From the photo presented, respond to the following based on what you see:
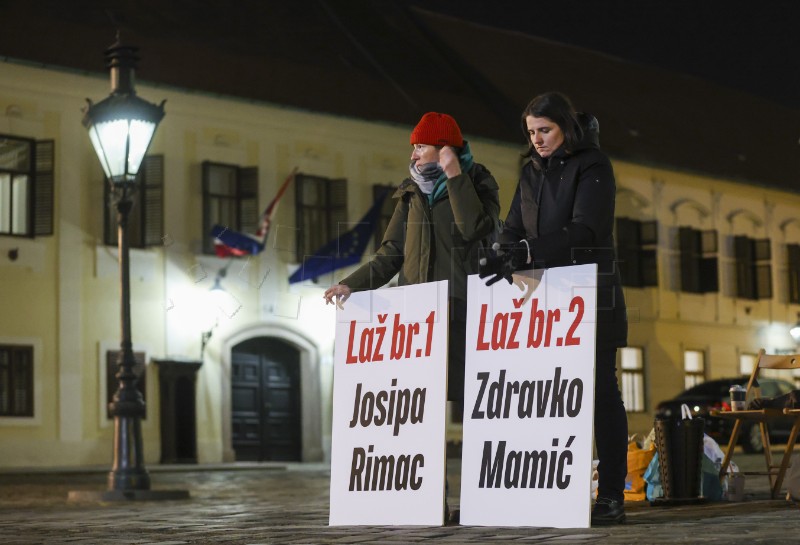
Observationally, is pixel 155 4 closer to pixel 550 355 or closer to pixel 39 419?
pixel 39 419

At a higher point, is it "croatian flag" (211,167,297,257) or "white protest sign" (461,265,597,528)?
"croatian flag" (211,167,297,257)

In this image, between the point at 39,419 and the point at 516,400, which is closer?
the point at 516,400

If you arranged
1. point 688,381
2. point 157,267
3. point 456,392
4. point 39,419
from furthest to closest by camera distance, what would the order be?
point 688,381 < point 157,267 < point 39,419 < point 456,392

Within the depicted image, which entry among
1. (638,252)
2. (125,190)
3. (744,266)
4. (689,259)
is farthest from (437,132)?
(744,266)

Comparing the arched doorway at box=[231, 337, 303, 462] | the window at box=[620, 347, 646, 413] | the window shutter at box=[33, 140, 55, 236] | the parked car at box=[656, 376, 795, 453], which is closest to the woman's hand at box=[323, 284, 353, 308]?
the parked car at box=[656, 376, 795, 453]

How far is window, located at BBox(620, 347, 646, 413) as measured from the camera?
119 ft

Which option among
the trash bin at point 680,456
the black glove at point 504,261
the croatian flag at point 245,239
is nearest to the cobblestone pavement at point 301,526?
the trash bin at point 680,456

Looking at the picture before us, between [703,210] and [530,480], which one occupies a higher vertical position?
[703,210]

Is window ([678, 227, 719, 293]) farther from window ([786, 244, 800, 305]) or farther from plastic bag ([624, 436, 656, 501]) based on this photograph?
plastic bag ([624, 436, 656, 501])

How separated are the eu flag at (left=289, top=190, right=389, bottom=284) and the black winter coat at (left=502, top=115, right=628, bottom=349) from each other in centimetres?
1975

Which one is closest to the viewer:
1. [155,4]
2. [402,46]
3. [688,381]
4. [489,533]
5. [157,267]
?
[489,533]

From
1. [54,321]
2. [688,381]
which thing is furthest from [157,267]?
[688,381]

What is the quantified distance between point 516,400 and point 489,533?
2.16 feet

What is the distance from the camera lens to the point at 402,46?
34.4 metres
